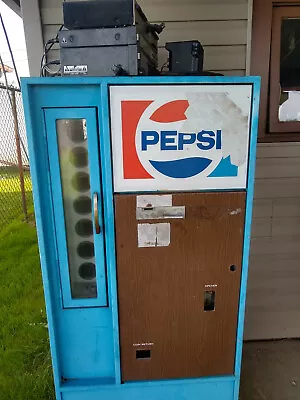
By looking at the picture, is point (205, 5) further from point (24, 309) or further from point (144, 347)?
point (24, 309)

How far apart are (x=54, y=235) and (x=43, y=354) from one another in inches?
56.1

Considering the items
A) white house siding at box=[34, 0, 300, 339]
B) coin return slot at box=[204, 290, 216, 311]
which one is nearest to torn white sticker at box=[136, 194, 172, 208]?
coin return slot at box=[204, 290, 216, 311]

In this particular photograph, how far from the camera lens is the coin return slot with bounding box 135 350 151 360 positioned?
5.79 ft

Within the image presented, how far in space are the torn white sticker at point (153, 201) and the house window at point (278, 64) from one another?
1138 millimetres

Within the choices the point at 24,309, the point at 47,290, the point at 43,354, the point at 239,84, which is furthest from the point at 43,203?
the point at 24,309

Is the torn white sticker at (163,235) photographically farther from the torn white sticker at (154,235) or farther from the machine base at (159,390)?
the machine base at (159,390)

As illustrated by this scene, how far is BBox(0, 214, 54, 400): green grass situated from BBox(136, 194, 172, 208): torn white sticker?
1520 mm

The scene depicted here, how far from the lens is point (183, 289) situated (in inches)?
66.2

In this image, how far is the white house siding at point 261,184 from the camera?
213 centimetres

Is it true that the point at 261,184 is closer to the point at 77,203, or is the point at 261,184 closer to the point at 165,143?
the point at 165,143

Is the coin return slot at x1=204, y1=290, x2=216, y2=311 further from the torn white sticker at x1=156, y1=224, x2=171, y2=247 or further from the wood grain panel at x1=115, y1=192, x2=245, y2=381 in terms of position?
the torn white sticker at x1=156, y1=224, x2=171, y2=247

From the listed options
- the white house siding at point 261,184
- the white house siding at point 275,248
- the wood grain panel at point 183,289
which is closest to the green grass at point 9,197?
the white house siding at point 261,184

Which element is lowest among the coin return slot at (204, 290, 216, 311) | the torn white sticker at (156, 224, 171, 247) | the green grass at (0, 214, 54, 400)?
the green grass at (0, 214, 54, 400)

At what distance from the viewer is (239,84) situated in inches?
57.2
